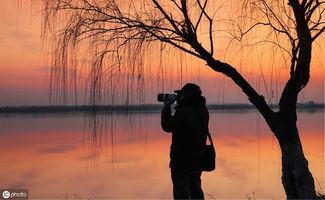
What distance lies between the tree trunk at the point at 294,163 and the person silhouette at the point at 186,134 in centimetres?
109

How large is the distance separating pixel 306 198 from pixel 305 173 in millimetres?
294

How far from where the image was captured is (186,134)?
4.47 meters

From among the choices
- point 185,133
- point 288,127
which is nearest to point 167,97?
point 185,133

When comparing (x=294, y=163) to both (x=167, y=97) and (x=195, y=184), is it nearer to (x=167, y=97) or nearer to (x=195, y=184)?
(x=195, y=184)

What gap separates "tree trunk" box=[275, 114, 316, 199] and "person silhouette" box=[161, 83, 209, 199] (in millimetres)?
1095

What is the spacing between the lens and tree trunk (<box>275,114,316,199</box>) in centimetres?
507

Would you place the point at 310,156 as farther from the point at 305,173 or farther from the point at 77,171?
the point at 305,173

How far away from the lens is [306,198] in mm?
5109

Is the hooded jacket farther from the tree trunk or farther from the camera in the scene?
the tree trunk

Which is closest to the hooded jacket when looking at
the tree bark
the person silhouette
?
the person silhouette

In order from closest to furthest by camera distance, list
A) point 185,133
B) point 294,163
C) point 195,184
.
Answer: point 185,133
point 195,184
point 294,163

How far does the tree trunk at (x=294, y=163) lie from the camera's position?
16.6ft

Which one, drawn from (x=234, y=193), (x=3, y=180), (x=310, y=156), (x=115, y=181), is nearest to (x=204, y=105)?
(x=234, y=193)

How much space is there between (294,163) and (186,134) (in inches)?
55.8
